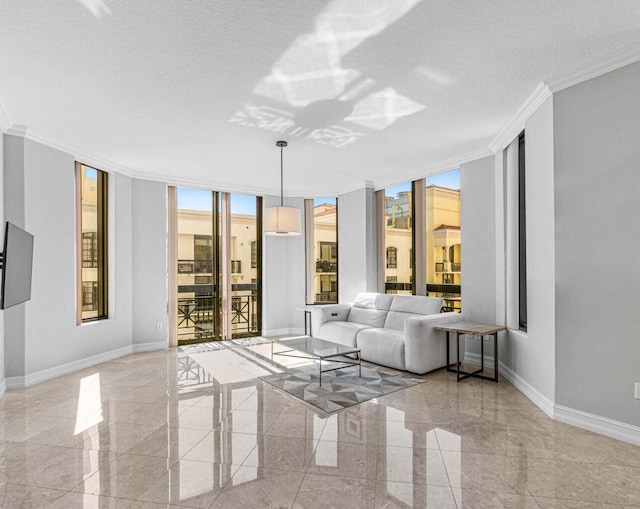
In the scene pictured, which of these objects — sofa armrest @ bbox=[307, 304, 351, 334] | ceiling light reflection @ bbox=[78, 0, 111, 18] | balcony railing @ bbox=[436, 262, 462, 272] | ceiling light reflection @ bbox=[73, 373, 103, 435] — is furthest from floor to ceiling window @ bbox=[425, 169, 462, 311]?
ceiling light reflection @ bbox=[78, 0, 111, 18]

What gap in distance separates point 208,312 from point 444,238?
395 centimetres

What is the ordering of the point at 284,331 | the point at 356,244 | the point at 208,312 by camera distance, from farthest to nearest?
the point at 284,331 → the point at 356,244 → the point at 208,312

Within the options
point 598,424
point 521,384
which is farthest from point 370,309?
point 598,424

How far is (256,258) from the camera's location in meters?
7.01

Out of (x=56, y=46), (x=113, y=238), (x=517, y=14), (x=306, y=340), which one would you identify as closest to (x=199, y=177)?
(x=113, y=238)

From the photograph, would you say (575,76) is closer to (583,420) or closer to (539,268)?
(539,268)

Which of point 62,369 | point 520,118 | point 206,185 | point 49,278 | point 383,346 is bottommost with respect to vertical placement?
point 62,369

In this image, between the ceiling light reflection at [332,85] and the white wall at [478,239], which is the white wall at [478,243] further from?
the ceiling light reflection at [332,85]

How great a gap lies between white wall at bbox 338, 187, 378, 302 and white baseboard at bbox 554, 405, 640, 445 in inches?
143

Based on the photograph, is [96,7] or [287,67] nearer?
[96,7]

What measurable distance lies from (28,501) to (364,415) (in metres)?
2.27

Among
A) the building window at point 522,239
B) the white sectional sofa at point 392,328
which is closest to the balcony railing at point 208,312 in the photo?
the white sectional sofa at point 392,328

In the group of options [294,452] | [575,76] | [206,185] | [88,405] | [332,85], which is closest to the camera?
[294,452]

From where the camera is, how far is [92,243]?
5.21 metres
